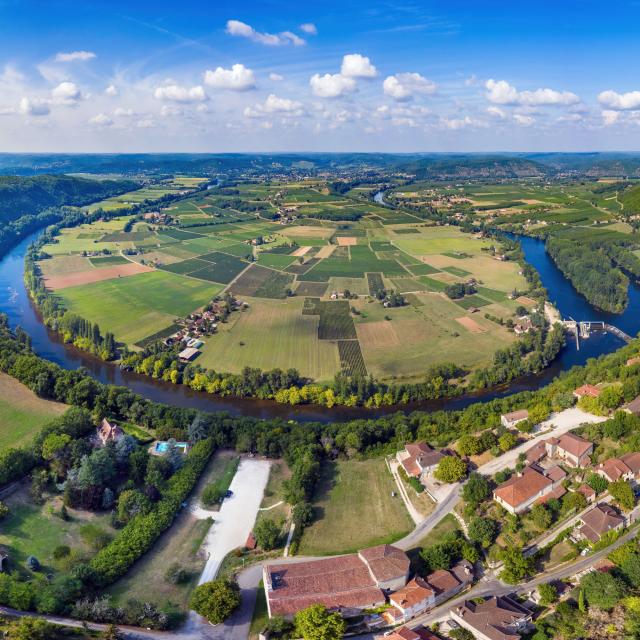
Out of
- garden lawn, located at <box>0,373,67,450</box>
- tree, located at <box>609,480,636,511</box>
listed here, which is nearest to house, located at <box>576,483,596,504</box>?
tree, located at <box>609,480,636,511</box>

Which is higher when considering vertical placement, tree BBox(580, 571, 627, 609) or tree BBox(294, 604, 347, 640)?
tree BBox(580, 571, 627, 609)

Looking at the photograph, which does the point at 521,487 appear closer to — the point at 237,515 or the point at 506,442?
the point at 506,442

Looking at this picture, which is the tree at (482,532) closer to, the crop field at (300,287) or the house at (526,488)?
the house at (526,488)

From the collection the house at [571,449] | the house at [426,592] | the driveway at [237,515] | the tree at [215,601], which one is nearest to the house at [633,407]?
the house at [571,449]

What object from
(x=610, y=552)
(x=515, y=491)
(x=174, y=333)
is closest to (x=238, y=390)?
(x=174, y=333)

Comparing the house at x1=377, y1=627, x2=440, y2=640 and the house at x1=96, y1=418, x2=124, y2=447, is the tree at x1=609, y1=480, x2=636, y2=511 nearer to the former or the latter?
the house at x1=377, y1=627, x2=440, y2=640

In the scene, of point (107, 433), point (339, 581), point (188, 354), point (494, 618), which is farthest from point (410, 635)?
point (188, 354)
